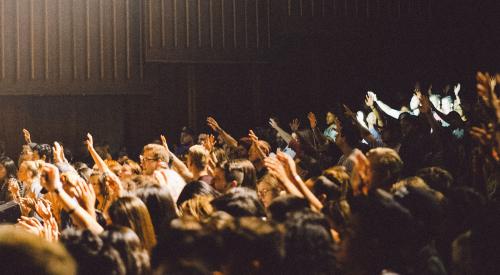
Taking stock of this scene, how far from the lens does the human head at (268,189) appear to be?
4.66 meters

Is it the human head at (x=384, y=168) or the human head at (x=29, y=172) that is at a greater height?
the human head at (x=384, y=168)

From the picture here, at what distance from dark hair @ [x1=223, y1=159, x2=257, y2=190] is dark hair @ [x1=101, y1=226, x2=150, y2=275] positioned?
238 cm

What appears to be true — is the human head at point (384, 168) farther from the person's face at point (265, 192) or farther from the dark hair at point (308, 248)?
the dark hair at point (308, 248)

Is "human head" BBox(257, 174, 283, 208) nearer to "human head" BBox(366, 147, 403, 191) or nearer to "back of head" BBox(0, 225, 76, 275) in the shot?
"human head" BBox(366, 147, 403, 191)

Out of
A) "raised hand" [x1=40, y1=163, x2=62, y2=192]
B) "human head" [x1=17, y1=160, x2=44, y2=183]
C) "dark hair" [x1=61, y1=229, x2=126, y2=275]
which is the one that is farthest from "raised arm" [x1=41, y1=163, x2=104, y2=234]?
"human head" [x1=17, y1=160, x2=44, y2=183]

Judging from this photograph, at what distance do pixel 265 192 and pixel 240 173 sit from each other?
9.4 inches

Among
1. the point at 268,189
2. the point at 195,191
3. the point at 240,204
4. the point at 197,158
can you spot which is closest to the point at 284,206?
the point at 240,204

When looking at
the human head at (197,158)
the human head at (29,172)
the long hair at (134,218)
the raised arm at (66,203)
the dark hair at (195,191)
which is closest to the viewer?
the long hair at (134,218)

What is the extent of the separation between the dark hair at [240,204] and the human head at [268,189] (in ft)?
3.48

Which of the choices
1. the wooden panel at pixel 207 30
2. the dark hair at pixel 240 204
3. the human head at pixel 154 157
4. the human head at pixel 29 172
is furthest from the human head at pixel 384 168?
the wooden panel at pixel 207 30

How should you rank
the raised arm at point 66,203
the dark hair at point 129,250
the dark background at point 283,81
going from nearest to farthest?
1. the dark hair at point 129,250
2. the raised arm at point 66,203
3. the dark background at point 283,81

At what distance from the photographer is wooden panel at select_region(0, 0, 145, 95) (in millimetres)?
11383

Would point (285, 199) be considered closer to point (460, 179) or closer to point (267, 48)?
point (460, 179)

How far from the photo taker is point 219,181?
498 centimetres
